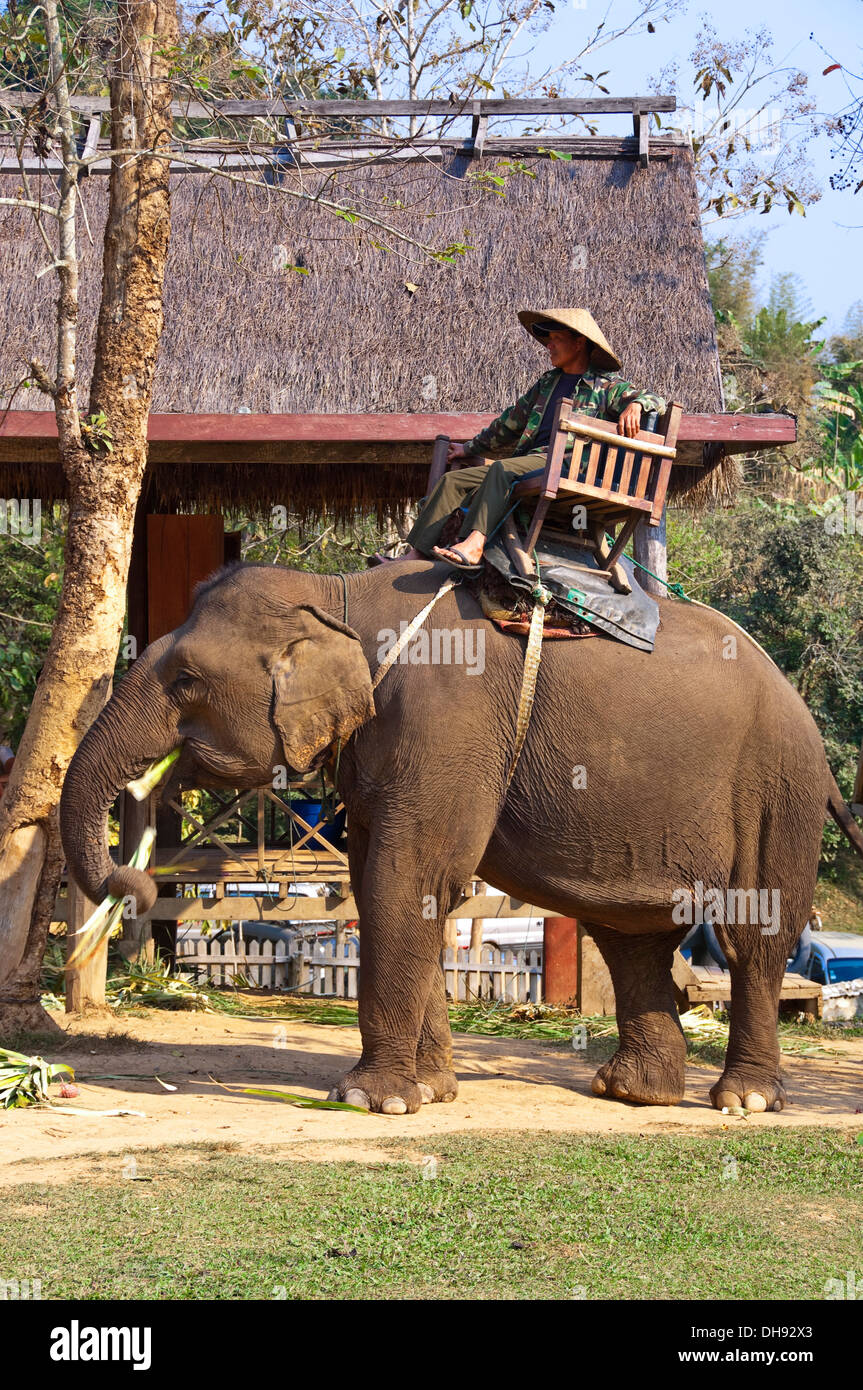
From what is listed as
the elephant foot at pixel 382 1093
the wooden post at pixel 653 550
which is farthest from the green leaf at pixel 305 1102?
the wooden post at pixel 653 550

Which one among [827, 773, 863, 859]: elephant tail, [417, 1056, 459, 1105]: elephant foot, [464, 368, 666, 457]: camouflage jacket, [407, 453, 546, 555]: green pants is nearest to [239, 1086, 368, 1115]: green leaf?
[417, 1056, 459, 1105]: elephant foot

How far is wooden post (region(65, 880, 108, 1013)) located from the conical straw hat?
4.64 meters

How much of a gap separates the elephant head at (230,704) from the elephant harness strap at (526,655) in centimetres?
13

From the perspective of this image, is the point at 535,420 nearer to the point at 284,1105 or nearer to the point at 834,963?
the point at 284,1105

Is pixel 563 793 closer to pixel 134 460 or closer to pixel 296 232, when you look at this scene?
pixel 134 460

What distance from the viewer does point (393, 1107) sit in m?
6.97

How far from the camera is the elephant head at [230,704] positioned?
6.62 metres

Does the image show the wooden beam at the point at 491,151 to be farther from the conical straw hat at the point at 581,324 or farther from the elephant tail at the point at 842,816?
the elephant tail at the point at 842,816

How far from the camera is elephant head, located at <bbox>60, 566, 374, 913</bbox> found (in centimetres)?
662

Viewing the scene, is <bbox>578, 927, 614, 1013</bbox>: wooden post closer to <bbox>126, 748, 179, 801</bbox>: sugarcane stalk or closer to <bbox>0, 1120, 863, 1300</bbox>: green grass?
<bbox>0, 1120, 863, 1300</bbox>: green grass

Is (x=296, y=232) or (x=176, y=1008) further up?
(x=296, y=232)

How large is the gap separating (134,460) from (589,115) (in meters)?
6.55

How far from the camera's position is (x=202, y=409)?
35.0 feet

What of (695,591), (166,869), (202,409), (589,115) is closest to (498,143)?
(589,115)
